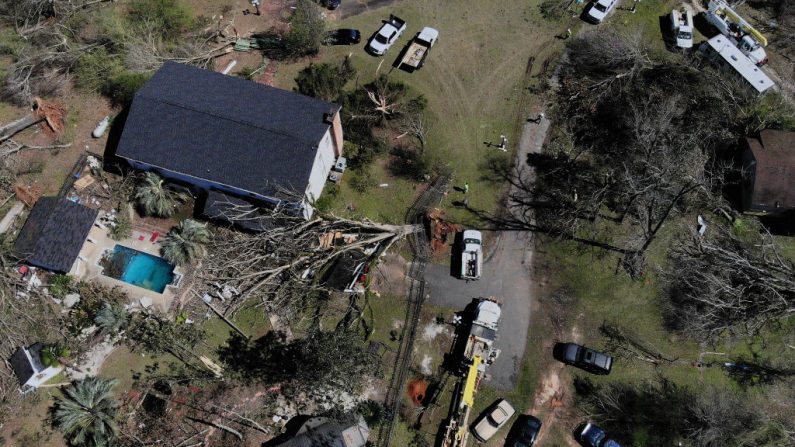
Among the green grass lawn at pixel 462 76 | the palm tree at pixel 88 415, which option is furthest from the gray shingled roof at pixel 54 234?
the green grass lawn at pixel 462 76

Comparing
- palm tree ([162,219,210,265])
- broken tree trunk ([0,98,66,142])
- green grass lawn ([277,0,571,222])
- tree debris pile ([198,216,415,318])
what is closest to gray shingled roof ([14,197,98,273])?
palm tree ([162,219,210,265])

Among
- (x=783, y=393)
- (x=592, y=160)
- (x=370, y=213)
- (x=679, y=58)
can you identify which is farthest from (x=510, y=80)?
(x=783, y=393)

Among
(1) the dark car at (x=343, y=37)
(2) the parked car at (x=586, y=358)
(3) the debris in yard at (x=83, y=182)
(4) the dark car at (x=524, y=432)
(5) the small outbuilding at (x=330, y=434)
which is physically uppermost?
(1) the dark car at (x=343, y=37)

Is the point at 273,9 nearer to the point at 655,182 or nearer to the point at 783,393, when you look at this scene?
→ the point at 655,182

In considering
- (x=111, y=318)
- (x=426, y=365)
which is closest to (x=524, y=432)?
(x=426, y=365)

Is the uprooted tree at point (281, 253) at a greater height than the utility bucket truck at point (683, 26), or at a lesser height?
lesser

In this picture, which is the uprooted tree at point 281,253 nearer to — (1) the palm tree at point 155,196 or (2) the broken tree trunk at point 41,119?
(1) the palm tree at point 155,196
